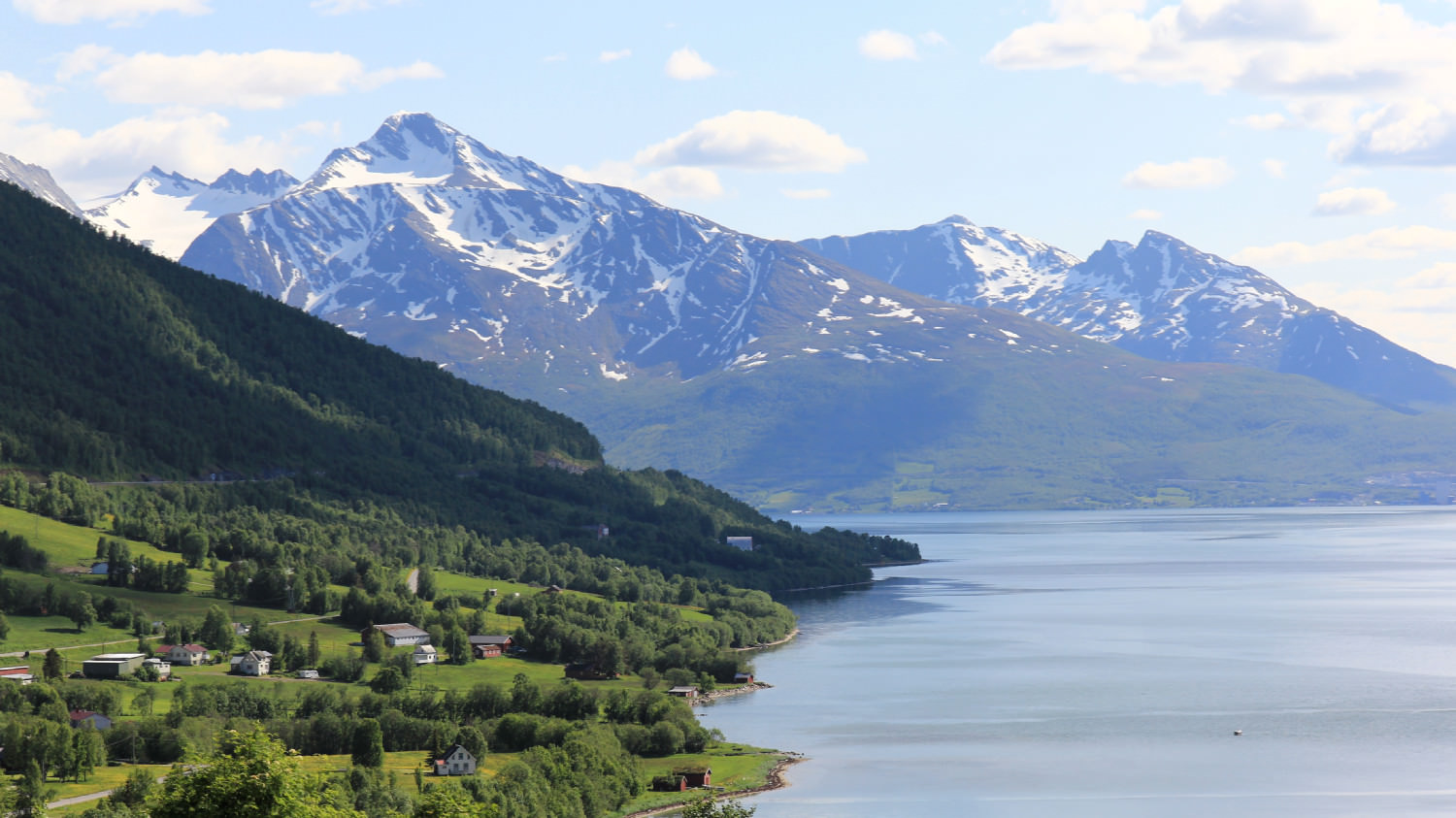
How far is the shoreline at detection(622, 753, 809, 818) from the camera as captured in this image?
87.6 metres

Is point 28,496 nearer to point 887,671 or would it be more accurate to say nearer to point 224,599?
point 224,599

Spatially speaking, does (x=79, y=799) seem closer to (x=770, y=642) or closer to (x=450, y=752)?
(x=450, y=752)

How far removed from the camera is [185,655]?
12469 cm

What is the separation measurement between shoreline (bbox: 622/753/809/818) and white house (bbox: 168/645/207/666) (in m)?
50.5

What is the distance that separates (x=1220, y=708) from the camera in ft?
399

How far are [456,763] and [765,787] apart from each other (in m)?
18.0

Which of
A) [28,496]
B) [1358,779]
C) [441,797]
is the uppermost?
[28,496]

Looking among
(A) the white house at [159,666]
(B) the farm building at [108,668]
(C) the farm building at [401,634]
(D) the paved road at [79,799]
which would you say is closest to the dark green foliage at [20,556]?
(C) the farm building at [401,634]

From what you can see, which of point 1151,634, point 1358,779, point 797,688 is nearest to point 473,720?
point 797,688

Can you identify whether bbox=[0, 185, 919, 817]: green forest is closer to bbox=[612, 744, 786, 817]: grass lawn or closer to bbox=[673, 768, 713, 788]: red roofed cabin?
bbox=[612, 744, 786, 817]: grass lawn

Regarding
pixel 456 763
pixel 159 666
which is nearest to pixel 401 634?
pixel 159 666

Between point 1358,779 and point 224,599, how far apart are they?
330 ft

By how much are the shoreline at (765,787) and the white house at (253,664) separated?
4446 centimetres

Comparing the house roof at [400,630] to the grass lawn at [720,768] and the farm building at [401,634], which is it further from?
the grass lawn at [720,768]
